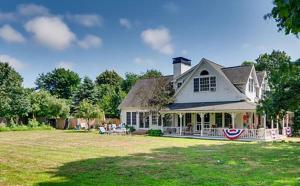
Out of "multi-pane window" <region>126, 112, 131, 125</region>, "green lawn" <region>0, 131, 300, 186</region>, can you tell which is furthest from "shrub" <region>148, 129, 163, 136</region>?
"green lawn" <region>0, 131, 300, 186</region>

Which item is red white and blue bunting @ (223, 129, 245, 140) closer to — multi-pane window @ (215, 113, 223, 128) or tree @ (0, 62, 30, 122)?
multi-pane window @ (215, 113, 223, 128)

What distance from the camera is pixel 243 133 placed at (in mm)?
25750

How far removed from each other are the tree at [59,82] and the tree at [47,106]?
2762cm

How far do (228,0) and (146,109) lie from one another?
61.1 ft

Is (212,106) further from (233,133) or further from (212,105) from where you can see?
(233,133)

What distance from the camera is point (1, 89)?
4372 cm

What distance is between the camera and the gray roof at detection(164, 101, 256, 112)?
26256 mm

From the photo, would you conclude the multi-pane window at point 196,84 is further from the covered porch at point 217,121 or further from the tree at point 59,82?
the tree at point 59,82

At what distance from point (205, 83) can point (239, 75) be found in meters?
3.14

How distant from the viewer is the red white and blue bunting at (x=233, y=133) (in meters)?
25.8

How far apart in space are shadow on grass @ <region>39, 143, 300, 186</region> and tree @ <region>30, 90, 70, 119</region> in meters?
35.0

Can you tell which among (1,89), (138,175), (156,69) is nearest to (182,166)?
(138,175)

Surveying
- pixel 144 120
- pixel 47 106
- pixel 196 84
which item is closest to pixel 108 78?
pixel 47 106

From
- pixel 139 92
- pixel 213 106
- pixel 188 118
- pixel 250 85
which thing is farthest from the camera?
pixel 139 92
